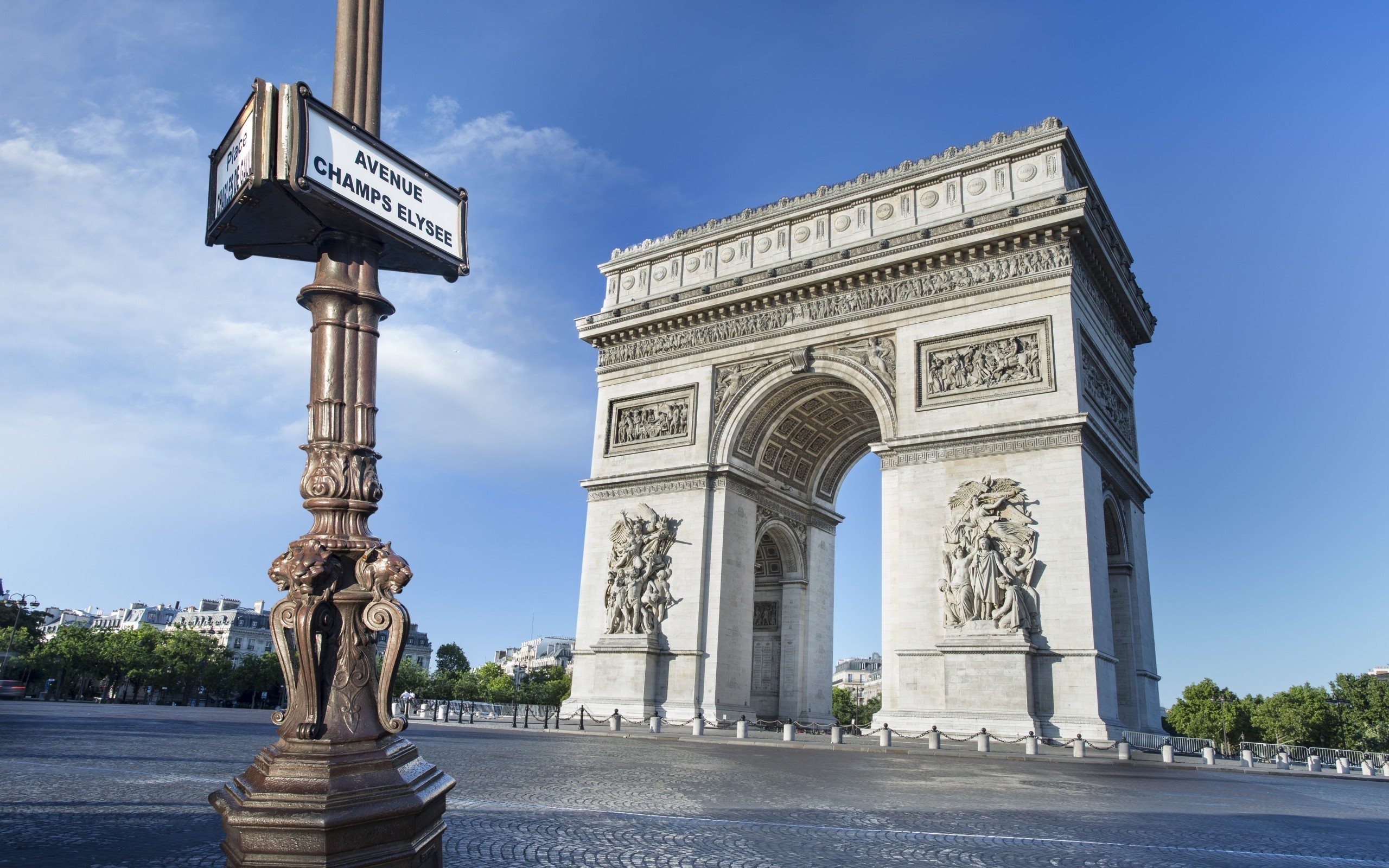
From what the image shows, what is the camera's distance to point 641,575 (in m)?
23.7

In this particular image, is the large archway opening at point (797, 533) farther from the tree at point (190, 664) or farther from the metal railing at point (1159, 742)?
the tree at point (190, 664)

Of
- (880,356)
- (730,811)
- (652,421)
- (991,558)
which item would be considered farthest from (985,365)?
(730,811)

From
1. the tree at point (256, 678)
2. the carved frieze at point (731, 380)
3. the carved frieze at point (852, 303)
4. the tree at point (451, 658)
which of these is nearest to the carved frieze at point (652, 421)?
the carved frieze at point (731, 380)

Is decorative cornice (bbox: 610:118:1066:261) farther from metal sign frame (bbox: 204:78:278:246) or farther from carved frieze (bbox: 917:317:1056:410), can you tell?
metal sign frame (bbox: 204:78:278:246)

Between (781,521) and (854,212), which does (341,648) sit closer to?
(854,212)

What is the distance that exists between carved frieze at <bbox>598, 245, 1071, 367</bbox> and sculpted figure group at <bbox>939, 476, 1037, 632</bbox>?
15.9 ft

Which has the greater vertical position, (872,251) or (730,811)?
(872,251)

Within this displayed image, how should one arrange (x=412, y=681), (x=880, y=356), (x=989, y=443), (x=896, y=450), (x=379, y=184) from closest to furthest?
1. (x=379, y=184)
2. (x=989, y=443)
3. (x=896, y=450)
4. (x=880, y=356)
5. (x=412, y=681)

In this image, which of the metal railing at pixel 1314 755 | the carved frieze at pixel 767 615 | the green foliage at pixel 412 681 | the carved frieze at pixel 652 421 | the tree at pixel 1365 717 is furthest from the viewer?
the green foliage at pixel 412 681

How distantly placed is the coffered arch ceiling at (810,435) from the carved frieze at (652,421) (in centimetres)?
176

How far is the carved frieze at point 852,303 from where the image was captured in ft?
67.7

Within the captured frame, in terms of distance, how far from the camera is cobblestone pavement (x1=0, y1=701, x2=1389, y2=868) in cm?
503

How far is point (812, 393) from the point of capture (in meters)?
24.6

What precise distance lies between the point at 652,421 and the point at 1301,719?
4813 cm
